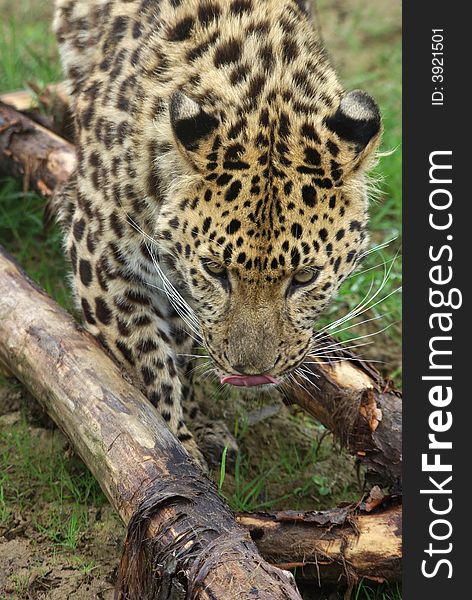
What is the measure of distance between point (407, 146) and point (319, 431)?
2.44 metres

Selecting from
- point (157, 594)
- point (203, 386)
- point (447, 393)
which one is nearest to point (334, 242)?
point (447, 393)

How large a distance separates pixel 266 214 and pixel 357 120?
713 millimetres

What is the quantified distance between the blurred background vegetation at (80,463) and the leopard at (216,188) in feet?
2.35

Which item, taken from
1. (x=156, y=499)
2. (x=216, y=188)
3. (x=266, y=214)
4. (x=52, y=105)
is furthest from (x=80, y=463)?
(x=52, y=105)

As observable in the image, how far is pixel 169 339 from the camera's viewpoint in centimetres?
673

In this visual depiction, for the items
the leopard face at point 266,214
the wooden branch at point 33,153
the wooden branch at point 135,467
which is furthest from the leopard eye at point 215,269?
the wooden branch at point 33,153

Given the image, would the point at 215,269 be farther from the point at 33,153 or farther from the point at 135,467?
the point at 33,153

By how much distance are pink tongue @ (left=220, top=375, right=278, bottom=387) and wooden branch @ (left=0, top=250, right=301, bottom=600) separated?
0.45 m

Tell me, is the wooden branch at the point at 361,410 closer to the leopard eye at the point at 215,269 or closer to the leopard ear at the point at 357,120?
the leopard eye at the point at 215,269

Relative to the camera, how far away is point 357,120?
5395mm

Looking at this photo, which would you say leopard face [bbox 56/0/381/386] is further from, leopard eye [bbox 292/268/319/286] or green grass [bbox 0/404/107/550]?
green grass [bbox 0/404/107/550]

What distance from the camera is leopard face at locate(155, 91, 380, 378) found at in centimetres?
527

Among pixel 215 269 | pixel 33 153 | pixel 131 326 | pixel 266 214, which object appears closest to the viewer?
pixel 266 214

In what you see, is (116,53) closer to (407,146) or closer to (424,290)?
(407,146)
